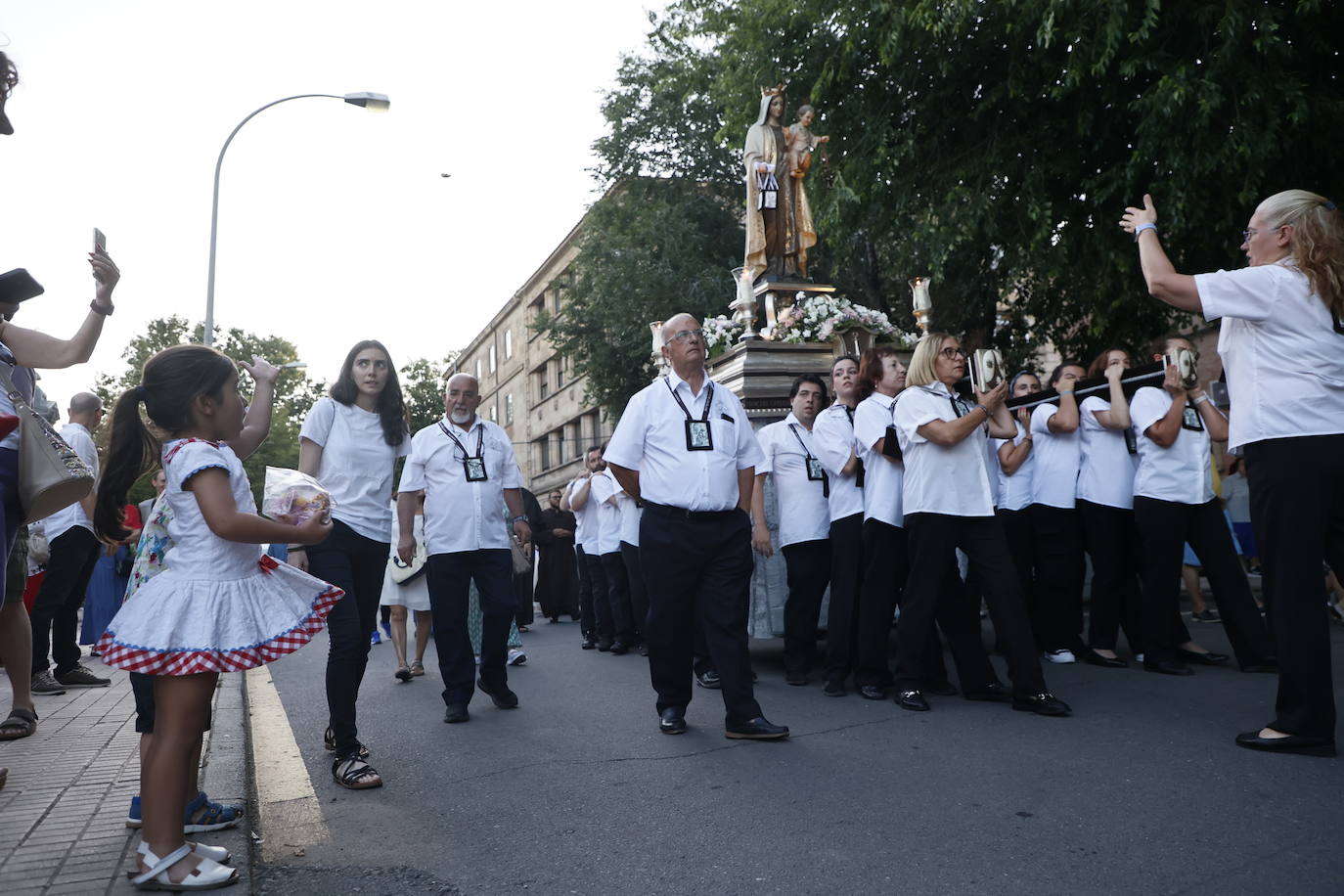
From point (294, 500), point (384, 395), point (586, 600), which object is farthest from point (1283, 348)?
point (586, 600)

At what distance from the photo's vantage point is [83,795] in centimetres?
430

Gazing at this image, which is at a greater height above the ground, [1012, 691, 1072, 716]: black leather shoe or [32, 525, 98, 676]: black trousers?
[32, 525, 98, 676]: black trousers

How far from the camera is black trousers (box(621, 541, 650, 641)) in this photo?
921cm

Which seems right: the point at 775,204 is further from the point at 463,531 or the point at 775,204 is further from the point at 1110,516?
the point at 463,531

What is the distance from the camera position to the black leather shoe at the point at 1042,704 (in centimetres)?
537

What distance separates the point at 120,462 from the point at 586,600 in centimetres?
844

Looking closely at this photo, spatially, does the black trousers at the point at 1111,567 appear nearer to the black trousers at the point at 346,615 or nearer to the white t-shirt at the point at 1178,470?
the white t-shirt at the point at 1178,470

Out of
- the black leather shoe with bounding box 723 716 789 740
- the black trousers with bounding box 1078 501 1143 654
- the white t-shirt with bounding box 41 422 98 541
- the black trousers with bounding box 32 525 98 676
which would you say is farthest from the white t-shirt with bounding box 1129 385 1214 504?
the black trousers with bounding box 32 525 98 676

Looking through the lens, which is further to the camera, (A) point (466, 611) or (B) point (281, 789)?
(A) point (466, 611)

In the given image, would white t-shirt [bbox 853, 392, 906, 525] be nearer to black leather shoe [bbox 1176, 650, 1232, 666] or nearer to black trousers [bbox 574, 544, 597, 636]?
black leather shoe [bbox 1176, 650, 1232, 666]

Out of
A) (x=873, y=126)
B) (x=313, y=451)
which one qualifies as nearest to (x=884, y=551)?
(x=313, y=451)

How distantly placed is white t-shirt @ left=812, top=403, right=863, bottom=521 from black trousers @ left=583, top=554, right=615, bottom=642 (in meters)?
4.20

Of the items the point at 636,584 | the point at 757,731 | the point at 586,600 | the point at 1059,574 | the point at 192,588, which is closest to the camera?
the point at 192,588

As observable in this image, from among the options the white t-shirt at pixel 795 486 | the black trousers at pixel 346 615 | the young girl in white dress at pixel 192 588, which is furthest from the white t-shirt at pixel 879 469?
the young girl in white dress at pixel 192 588
